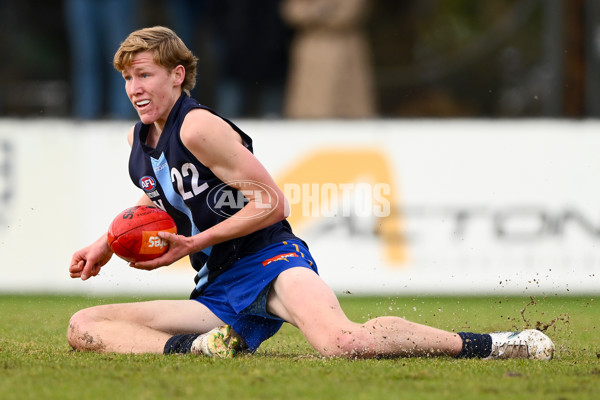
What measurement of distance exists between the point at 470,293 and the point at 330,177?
1.60 meters

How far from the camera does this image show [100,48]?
10.4m

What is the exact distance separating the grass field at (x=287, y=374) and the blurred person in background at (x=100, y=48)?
13.7 feet

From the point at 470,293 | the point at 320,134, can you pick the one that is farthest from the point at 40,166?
the point at 470,293

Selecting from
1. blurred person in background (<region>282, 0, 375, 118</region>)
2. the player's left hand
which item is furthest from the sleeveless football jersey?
blurred person in background (<region>282, 0, 375, 118</region>)

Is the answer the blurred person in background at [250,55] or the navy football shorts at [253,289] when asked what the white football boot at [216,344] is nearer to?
the navy football shorts at [253,289]

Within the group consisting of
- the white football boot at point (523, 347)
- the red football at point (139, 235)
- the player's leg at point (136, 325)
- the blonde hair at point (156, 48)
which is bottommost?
the white football boot at point (523, 347)

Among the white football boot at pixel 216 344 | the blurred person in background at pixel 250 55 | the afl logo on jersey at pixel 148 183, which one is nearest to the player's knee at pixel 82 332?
the white football boot at pixel 216 344

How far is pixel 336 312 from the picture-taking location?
5277 mm

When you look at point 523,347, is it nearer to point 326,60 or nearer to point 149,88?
point 149,88

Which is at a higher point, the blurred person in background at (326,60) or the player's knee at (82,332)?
the blurred person in background at (326,60)

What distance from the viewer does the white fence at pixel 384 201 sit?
9.03 m

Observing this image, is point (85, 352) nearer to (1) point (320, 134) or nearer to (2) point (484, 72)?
(1) point (320, 134)

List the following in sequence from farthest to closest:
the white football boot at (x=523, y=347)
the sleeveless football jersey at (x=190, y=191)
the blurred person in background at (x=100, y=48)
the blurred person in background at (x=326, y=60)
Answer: the blurred person in background at (x=326, y=60), the blurred person in background at (x=100, y=48), the sleeveless football jersey at (x=190, y=191), the white football boot at (x=523, y=347)

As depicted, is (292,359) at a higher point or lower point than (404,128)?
lower
